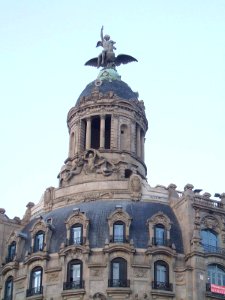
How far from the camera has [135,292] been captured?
57.3 meters

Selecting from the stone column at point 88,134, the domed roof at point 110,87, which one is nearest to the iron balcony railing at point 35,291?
the stone column at point 88,134

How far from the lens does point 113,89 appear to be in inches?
2948

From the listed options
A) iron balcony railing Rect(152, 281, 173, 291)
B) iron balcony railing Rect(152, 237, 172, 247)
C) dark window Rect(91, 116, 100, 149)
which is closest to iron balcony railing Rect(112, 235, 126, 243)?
iron balcony railing Rect(152, 237, 172, 247)

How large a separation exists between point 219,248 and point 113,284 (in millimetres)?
10397

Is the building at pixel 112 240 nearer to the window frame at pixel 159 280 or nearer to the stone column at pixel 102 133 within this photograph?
the window frame at pixel 159 280

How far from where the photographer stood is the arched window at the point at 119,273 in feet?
189

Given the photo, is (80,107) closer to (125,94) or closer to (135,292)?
(125,94)

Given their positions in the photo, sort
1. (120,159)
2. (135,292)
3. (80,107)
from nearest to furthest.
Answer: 1. (135,292)
2. (120,159)
3. (80,107)

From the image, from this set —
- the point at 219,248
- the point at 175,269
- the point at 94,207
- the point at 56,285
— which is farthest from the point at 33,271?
the point at 219,248

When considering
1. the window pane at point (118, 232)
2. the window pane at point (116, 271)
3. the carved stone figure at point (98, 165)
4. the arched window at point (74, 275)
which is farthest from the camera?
the carved stone figure at point (98, 165)

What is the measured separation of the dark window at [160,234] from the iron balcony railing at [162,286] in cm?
362

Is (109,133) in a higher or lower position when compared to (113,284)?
higher

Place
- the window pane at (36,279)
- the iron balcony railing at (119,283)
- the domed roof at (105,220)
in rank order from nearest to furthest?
the iron balcony railing at (119,283), the window pane at (36,279), the domed roof at (105,220)

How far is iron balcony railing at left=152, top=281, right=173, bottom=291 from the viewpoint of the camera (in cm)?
5766
